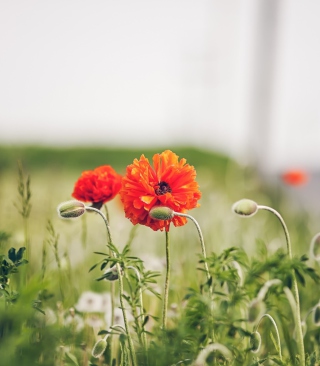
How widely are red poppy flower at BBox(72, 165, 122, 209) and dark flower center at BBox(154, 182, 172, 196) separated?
161mm

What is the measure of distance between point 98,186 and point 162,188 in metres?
0.18

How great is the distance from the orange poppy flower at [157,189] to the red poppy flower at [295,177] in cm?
170

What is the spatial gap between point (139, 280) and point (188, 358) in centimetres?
20

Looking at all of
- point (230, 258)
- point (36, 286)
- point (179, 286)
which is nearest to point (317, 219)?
point (179, 286)

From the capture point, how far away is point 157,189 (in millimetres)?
1376

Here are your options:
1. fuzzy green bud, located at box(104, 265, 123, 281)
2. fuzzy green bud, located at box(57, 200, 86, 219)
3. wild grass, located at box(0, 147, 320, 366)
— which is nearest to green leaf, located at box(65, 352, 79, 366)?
wild grass, located at box(0, 147, 320, 366)

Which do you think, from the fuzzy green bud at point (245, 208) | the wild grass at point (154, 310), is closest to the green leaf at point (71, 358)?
the wild grass at point (154, 310)

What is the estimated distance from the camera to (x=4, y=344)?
1.18 m

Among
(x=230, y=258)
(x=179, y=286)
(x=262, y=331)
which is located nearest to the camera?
(x=230, y=258)

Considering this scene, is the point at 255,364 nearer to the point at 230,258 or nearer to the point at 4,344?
the point at 230,258

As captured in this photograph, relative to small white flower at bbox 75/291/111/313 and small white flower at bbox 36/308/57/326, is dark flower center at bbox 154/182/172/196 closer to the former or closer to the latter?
small white flower at bbox 36/308/57/326

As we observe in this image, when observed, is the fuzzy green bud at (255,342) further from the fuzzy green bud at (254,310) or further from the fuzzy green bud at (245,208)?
the fuzzy green bud at (245,208)

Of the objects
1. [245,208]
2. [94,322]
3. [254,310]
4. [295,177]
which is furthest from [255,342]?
[295,177]

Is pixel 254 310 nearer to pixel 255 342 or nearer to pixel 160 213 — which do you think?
pixel 255 342
